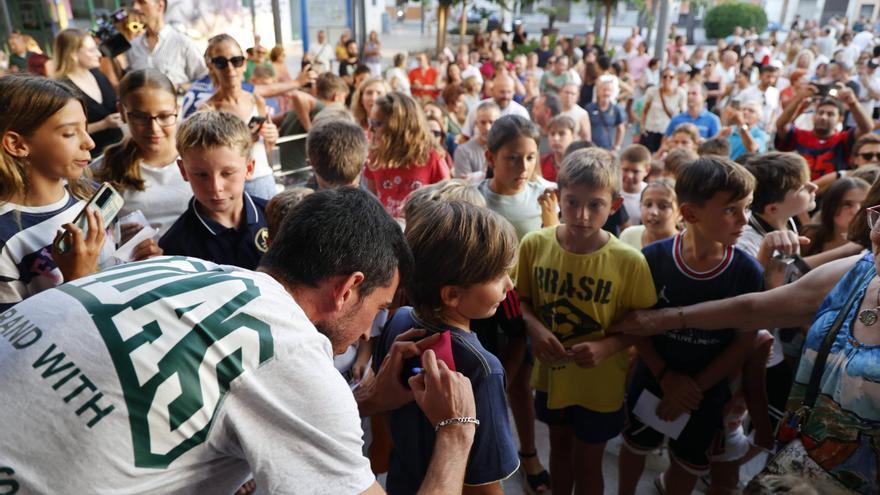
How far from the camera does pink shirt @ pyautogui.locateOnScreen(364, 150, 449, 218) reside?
13.0 feet

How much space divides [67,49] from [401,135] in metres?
2.83

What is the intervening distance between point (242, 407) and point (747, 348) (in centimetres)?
221

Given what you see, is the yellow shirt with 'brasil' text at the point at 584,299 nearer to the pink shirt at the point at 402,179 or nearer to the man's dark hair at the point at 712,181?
the man's dark hair at the point at 712,181

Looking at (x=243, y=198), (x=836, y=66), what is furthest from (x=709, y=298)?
(x=836, y=66)

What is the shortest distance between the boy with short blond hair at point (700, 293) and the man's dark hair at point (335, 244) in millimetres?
1465

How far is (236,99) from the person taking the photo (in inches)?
167

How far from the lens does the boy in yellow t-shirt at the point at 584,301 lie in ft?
8.11

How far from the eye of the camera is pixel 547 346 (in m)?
2.46

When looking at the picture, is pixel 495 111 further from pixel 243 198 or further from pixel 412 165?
pixel 243 198

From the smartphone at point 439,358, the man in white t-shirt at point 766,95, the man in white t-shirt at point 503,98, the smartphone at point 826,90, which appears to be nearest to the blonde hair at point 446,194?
the smartphone at point 439,358

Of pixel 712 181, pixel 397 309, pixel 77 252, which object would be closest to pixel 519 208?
pixel 712 181

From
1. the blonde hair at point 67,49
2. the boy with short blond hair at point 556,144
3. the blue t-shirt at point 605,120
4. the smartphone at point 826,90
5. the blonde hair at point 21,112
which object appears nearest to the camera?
the blonde hair at point 21,112

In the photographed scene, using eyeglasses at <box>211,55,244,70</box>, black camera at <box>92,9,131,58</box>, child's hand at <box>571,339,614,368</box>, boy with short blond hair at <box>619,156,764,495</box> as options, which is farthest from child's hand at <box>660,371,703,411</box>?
black camera at <box>92,9,131,58</box>

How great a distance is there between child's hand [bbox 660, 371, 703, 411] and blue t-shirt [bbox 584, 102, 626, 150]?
5.58m
